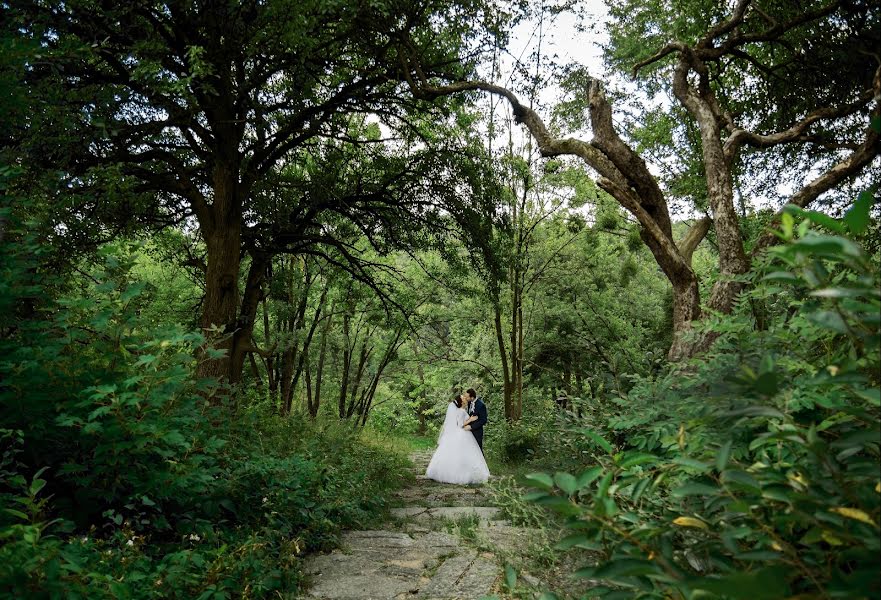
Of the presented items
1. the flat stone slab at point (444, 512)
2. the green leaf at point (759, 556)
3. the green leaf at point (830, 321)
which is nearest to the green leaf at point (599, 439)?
the green leaf at point (759, 556)

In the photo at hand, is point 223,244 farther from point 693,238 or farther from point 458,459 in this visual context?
point 693,238

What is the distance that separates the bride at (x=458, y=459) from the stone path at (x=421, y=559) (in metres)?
4.30

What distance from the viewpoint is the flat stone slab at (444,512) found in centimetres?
628

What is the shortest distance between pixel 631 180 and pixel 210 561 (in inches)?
246

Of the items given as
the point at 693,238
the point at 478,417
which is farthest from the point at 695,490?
the point at 478,417

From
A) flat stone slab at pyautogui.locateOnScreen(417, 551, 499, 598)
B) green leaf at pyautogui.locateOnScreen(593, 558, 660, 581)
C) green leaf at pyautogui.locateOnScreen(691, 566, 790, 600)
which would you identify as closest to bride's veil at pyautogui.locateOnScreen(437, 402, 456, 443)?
flat stone slab at pyautogui.locateOnScreen(417, 551, 499, 598)

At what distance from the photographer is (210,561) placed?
3.45 metres

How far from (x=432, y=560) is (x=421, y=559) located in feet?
0.34

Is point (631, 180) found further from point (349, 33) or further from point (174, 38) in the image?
point (174, 38)

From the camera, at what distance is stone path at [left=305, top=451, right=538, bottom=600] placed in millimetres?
3838

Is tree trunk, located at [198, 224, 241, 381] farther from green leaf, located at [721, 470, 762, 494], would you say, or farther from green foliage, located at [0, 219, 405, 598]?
green leaf, located at [721, 470, 762, 494]

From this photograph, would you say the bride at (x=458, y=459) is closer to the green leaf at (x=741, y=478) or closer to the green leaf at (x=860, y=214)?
the green leaf at (x=741, y=478)

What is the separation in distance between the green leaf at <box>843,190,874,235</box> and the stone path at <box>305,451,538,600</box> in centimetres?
333

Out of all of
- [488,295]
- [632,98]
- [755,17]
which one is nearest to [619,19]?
[632,98]
